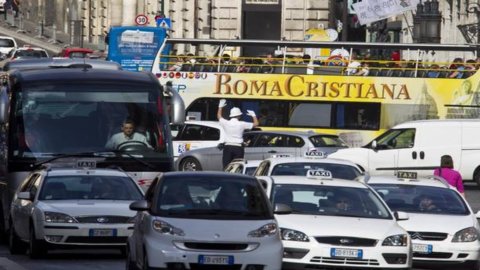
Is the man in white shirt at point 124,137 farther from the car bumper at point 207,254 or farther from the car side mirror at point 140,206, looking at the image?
the car bumper at point 207,254

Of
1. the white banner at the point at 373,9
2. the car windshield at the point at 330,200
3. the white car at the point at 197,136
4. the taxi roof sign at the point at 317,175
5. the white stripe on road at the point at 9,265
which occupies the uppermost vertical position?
the white banner at the point at 373,9

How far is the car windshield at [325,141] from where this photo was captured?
41.1 metres

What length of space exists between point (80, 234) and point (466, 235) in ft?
16.2

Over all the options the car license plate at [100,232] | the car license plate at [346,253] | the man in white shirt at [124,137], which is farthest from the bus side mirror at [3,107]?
the car license plate at [346,253]

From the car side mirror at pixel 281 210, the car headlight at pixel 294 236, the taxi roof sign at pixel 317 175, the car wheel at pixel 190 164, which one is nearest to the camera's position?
the car side mirror at pixel 281 210

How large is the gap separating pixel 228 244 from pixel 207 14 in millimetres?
60689

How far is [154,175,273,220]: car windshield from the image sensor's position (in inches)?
719

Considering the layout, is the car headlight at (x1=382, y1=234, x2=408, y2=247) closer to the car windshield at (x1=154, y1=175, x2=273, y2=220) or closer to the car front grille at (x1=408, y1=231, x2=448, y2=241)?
the car windshield at (x1=154, y1=175, x2=273, y2=220)

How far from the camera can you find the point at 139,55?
55875mm

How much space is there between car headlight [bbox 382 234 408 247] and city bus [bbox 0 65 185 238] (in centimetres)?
710

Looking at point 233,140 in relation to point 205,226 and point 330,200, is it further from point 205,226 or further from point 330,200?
point 205,226

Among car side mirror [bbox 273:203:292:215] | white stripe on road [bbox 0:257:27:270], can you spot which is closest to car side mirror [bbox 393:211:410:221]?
car side mirror [bbox 273:203:292:215]

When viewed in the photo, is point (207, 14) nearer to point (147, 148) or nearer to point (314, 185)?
point (147, 148)

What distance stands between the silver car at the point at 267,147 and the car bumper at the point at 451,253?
59.1ft
